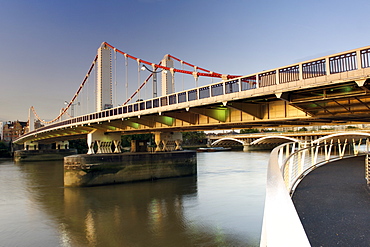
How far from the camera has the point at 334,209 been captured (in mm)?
5672

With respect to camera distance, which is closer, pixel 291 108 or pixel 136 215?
pixel 136 215

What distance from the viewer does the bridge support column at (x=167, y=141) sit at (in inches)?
1226

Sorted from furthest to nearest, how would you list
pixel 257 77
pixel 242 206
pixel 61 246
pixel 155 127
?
pixel 155 127 → pixel 242 206 → pixel 257 77 → pixel 61 246

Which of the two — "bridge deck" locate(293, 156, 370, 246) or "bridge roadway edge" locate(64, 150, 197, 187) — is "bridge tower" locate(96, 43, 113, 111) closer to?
"bridge roadway edge" locate(64, 150, 197, 187)

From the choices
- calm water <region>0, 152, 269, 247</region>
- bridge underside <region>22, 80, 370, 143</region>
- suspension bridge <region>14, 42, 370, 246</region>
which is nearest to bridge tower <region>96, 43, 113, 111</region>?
suspension bridge <region>14, 42, 370, 246</region>

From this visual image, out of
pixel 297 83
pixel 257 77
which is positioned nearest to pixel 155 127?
pixel 257 77

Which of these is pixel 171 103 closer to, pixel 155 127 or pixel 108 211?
pixel 155 127

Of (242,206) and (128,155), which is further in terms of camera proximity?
(128,155)

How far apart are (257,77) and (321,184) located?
7.73 m

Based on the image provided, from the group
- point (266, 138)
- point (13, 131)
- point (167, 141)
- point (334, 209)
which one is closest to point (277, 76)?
point (334, 209)

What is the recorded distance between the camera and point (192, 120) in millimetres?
23047

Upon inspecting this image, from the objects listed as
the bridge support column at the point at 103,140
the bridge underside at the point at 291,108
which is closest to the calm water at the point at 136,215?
the bridge underside at the point at 291,108

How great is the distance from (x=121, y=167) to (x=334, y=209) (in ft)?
70.1

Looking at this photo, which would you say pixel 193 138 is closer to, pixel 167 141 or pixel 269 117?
pixel 167 141
